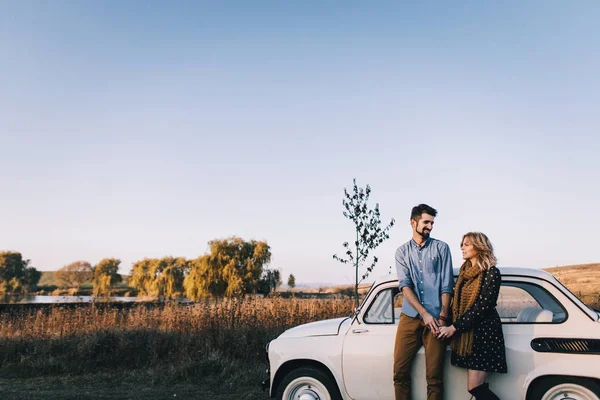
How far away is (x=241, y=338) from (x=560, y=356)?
7.81 m

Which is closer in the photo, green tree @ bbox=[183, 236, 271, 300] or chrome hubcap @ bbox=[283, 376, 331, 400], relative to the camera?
chrome hubcap @ bbox=[283, 376, 331, 400]

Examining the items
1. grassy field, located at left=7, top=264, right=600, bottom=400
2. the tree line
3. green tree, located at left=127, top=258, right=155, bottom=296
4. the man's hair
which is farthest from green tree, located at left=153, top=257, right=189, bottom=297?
the man's hair

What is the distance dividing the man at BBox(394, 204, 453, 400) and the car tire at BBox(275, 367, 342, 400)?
846 millimetres

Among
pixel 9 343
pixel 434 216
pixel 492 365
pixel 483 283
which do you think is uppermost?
pixel 434 216

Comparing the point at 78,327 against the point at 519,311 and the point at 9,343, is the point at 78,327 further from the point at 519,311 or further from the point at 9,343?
the point at 519,311

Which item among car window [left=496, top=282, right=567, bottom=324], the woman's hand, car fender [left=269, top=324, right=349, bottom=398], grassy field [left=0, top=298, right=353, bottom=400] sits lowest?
grassy field [left=0, top=298, right=353, bottom=400]

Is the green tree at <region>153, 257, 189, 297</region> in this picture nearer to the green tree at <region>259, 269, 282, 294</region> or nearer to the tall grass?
the green tree at <region>259, 269, 282, 294</region>

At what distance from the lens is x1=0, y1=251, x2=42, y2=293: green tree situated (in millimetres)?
82738

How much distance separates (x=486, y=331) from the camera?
16.4 feet

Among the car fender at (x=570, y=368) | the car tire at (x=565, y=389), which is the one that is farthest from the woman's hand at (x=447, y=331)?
the car tire at (x=565, y=389)

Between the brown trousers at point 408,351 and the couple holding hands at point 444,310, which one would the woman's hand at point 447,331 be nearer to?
the couple holding hands at point 444,310

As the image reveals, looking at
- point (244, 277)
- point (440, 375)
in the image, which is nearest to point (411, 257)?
point (440, 375)

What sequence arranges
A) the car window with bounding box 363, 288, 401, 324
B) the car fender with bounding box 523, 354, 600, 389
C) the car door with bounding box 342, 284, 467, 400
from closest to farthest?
the car fender with bounding box 523, 354, 600, 389, the car door with bounding box 342, 284, 467, 400, the car window with bounding box 363, 288, 401, 324

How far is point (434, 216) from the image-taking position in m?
5.39
